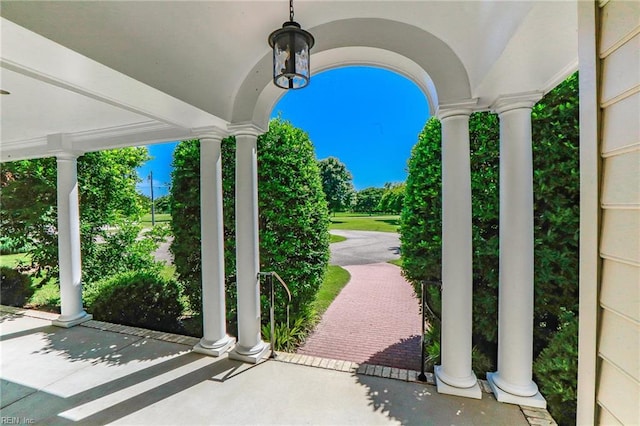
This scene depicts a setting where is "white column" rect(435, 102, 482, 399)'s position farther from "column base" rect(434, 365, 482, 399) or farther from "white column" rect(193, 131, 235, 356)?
"white column" rect(193, 131, 235, 356)

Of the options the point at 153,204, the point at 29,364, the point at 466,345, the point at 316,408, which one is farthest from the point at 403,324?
the point at 153,204

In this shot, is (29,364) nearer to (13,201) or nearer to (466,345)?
(13,201)

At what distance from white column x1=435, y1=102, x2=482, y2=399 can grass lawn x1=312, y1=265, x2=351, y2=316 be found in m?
2.68

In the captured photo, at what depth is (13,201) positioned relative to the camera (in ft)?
17.5

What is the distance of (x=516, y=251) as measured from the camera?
2.37 m

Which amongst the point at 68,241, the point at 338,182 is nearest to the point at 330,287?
the point at 68,241

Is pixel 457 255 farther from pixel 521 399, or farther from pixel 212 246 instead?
pixel 212 246

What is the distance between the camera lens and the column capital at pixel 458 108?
7.62 feet

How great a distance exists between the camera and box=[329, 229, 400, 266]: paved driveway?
33.8 ft

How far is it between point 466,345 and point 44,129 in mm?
6013

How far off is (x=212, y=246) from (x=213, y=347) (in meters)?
1.22

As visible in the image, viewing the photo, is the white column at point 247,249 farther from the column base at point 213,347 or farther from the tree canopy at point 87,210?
the tree canopy at point 87,210

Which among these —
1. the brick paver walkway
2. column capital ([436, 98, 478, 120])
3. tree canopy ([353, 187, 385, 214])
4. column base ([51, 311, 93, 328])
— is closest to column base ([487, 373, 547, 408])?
the brick paver walkway

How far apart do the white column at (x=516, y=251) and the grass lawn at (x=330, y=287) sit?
3.01 metres
